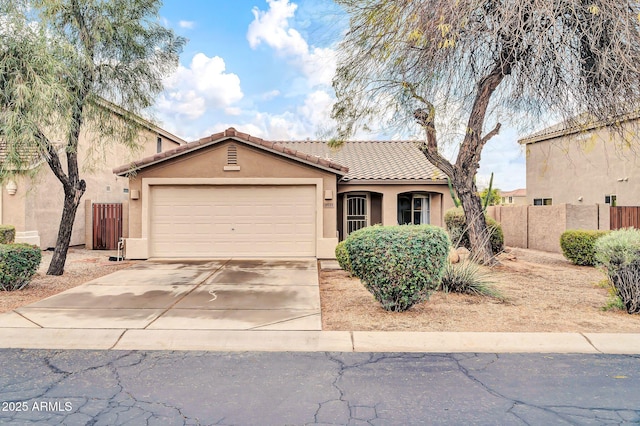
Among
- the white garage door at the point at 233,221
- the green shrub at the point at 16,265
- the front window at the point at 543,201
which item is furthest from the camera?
the front window at the point at 543,201

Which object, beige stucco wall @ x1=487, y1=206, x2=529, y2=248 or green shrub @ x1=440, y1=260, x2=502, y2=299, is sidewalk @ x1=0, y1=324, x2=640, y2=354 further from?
beige stucco wall @ x1=487, y1=206, x2=529, y2=248

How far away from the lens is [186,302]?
7.23 m

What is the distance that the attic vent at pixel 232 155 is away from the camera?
13328mm

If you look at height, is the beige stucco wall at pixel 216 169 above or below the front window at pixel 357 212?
above

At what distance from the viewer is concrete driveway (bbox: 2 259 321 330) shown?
19.5 feet

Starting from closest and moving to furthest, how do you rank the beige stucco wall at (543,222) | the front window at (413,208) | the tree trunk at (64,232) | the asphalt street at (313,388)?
the asphalt street at (313,388) → the tree trunk at (64,232) → the beige stucco wall at (543,222) → the front window at (413,208)

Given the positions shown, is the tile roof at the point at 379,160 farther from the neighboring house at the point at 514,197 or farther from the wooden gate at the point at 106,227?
the neighboring house at the point at 514,197

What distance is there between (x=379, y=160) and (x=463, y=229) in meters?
6.27

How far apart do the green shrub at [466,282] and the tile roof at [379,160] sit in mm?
6537

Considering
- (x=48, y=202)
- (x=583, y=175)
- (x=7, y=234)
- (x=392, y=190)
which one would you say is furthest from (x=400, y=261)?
(x=583, y=175)

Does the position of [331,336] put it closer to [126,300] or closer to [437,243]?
[437,243]

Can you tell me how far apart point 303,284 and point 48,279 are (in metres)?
5.80

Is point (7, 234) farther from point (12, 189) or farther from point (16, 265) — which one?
point (16, 265)

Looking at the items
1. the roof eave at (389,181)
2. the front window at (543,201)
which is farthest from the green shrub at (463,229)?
the front window at (543,201)
